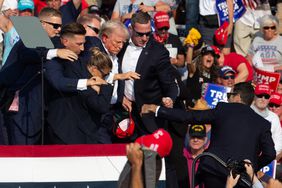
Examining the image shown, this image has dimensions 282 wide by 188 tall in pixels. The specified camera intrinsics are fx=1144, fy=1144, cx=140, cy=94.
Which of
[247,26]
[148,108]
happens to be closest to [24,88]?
[148,108]

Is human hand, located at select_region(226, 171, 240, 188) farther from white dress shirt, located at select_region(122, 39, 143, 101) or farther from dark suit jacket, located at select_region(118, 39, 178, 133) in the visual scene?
white dress shirt, located at select_region(122, 39, 143, 101)

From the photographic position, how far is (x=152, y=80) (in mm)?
12125

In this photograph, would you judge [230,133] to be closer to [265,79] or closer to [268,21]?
[265,79]

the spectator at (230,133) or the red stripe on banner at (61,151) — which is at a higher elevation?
the red stripe on banner at (61,151)

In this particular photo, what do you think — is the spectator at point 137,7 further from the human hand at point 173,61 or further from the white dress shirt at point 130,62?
the white dress shirt at point 130,62

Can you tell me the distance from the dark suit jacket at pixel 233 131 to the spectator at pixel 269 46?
16.0 feet

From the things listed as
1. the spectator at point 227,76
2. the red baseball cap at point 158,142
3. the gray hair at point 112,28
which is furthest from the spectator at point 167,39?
the red baseball cap at point 158,142

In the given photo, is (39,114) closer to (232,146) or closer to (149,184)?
(232,146)

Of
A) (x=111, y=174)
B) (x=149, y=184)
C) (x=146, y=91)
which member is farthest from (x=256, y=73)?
(x=149, y=184)

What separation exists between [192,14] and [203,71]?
183 cm

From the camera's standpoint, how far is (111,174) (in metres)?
9.52

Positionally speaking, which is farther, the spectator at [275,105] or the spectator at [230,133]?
the spectator at [275,105]

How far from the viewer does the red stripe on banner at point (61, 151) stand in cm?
948

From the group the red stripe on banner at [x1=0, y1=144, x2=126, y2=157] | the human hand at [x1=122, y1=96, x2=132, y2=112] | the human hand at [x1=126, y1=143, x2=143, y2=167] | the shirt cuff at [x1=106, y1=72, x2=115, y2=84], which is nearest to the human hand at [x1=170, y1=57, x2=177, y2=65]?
the human hand at [x1=122, y1=96, x2=132, y2=112]
